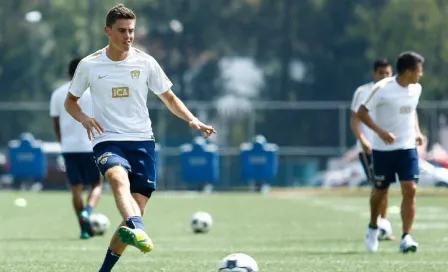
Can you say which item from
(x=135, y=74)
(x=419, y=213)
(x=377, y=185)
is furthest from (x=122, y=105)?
(x=419, y=213)

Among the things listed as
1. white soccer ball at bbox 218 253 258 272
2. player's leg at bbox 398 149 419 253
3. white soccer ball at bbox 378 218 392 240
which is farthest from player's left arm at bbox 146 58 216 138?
white soccer ball at bbox 378 218 392 240

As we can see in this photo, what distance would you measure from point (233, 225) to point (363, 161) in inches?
135

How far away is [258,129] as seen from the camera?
46.7 metres

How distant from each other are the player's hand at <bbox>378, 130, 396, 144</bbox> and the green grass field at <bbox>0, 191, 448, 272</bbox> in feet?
3.97

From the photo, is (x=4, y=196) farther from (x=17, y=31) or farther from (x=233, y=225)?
(x=17, y=31)

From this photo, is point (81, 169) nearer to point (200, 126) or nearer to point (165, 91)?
point (165, 91)

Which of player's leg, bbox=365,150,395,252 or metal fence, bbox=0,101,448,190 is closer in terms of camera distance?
player's leg, bbox=365,150,395,252

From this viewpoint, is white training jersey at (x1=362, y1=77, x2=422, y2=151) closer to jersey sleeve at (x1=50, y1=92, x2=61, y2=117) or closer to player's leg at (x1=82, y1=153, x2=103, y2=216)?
player's leg at (x1=82, y1=153, x2=103, y2=216)

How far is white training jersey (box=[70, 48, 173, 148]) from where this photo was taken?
420 inches

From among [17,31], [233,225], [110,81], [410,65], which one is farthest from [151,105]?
[110,81]

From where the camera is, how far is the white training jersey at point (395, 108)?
14.8m

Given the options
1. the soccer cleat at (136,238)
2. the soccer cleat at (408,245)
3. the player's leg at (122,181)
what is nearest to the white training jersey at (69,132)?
the soccer cleat at (408,245)

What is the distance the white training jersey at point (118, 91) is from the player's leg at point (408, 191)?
14.9ft

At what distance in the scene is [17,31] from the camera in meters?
59.3
